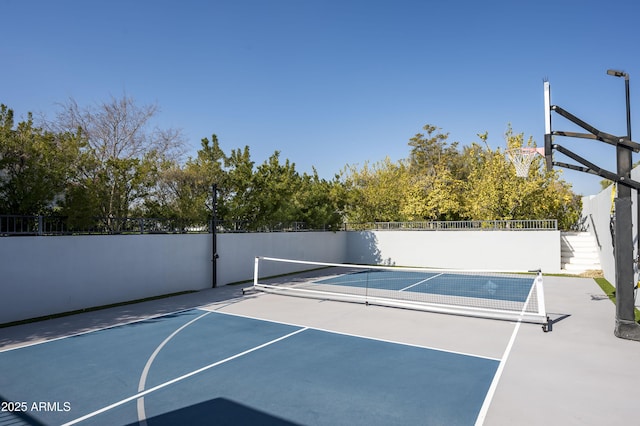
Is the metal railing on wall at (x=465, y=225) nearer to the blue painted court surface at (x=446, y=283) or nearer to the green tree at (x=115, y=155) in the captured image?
the blue painted court surface at (x=446, y=283)

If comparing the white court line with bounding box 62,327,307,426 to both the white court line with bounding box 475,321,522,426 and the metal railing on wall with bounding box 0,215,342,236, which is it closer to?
the white court line with bounding box 475,321,522,426

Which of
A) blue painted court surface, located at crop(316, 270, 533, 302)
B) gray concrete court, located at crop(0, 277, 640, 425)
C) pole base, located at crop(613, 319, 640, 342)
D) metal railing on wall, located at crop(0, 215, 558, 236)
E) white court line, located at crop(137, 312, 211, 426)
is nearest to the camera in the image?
white court line, located at crop(137, 312, 211, 426)

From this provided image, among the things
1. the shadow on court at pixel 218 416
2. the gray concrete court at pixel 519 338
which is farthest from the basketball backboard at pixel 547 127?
the shadow on court at pixel 218 416

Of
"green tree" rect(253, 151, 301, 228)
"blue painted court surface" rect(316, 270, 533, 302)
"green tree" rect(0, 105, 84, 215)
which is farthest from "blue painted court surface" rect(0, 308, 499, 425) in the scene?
"green tree" rect(253, 151, 301, 228)

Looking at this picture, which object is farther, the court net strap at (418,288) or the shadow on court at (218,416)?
the court net strap at (418,288)

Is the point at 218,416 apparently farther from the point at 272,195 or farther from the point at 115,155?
the point at 115,155

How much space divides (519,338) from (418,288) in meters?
6.70

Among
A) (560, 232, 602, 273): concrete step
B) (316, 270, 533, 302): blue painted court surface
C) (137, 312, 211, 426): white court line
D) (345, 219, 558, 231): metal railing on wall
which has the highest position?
(345, 219, 558, 231): metal railing on wall

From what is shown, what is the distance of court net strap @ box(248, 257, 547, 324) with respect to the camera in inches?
428

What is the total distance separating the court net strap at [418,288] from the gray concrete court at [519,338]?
484 millimetres

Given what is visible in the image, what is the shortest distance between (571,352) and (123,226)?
12945 millimetres

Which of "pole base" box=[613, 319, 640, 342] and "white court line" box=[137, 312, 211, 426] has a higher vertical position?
"pole base" box=[613, 319, 640, 342]

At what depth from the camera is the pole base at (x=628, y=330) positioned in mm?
8104

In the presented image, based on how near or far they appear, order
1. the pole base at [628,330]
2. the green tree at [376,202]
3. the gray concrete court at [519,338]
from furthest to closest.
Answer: the green tree at [376,202] → the pole base at [628,330] → the gray concrete court at [519,338]
